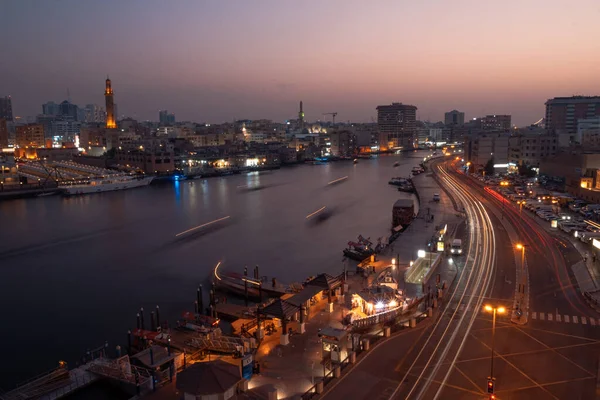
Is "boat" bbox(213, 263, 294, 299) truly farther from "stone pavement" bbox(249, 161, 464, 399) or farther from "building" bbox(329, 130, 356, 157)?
"building" bbox(329, 130, 356, 157)

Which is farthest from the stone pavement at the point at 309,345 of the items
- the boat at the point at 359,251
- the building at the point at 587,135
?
the building at the point at 587,135

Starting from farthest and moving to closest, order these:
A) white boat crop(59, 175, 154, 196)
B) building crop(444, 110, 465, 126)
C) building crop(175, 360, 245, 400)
Result: building crop(444, 110, 465, 126) < white boat crop(59, 175, 154, 196) < building crop(175, 360, 245, 400)

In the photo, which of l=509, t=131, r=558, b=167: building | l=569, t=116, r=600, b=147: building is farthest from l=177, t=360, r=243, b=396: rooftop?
l=509, t=131, r=558, b=167: building

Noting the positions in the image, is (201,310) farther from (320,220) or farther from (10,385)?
(320,220)

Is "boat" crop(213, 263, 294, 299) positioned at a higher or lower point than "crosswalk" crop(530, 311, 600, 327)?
lower

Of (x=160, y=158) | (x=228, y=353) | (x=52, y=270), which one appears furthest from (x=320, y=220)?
(x=160, y=158)

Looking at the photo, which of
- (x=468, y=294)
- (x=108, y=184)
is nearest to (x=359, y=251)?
(x=468, y=294)
